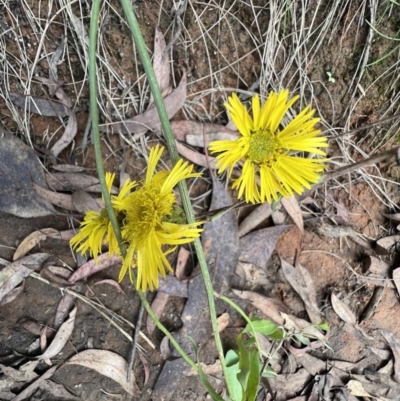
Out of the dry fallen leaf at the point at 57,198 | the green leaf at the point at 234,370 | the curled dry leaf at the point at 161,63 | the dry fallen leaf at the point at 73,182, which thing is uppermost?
the curled dry leaf at the point at 161,63

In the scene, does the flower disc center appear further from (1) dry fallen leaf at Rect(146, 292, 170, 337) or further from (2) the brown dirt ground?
(1) dry fallen leaf at Rect(146, 292, 170, 337)

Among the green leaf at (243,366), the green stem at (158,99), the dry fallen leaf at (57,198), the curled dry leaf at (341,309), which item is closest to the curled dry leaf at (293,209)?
the curled dry leaf at (341,309)

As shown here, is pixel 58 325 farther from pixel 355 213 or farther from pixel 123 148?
pixel 355 213

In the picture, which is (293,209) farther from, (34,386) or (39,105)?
(34,386)

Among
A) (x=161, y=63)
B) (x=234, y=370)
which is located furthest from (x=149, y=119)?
(x=234, y=370)

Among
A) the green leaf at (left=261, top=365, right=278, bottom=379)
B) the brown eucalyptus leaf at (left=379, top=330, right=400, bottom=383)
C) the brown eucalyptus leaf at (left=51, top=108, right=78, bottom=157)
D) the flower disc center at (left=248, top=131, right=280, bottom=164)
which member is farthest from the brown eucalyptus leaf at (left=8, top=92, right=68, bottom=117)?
the brown eucalyptus leaf at (left=379, top=330, right=400, bottom=383)

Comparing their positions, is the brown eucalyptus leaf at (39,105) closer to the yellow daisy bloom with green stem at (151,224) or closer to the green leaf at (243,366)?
the yellow daisy bloom with green stem at (151,224)
